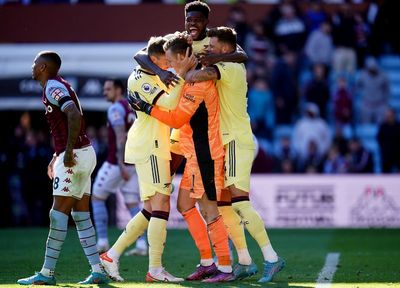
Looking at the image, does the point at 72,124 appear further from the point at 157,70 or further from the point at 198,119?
the point at 198,119

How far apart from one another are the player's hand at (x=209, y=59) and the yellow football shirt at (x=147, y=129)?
295 millimetres

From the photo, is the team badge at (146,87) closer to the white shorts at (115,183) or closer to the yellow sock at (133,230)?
the yellow sock at (133,230)

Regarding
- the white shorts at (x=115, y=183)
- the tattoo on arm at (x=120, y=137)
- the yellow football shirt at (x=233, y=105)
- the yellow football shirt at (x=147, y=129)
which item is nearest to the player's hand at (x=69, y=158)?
the yellow football shirt at (x=147, y=129)

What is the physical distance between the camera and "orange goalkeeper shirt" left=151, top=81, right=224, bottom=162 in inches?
403

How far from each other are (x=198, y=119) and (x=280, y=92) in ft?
46.5

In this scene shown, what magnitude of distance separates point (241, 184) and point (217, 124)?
2.26 ft

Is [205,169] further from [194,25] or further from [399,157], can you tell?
[399,157]

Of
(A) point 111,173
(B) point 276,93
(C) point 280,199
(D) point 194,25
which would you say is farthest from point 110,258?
(B) point 276,93

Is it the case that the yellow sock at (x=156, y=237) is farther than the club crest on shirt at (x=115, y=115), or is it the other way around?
the club crest on shirt at (x=115, y=115)

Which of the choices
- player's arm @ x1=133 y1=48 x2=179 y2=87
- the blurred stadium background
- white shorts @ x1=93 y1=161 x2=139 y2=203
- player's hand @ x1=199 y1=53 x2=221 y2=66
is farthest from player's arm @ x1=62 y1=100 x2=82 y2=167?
the blurred stadium background

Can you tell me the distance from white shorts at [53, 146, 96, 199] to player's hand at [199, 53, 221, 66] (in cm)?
144

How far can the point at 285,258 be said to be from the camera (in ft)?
44.3

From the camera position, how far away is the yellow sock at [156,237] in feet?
33.9

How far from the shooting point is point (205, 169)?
10.4m
